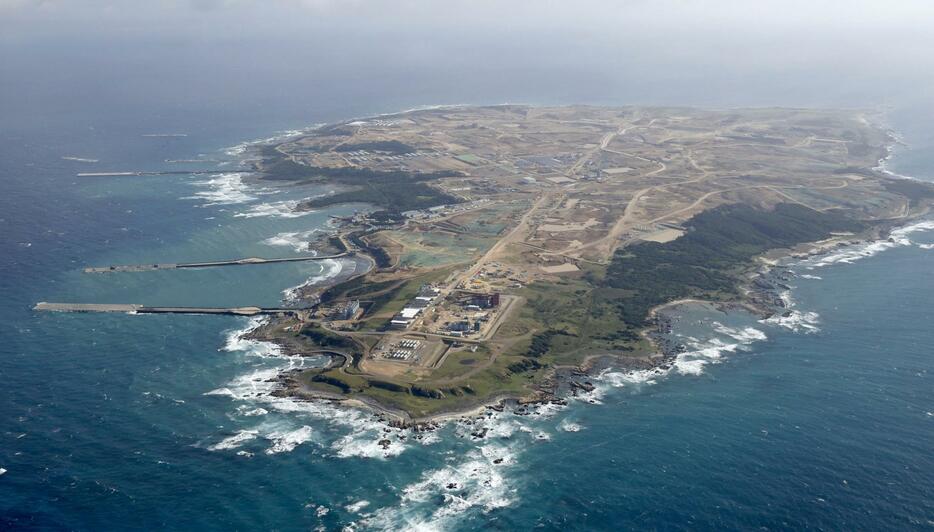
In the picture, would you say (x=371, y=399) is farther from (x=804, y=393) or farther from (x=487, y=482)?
(x=804, y=393)

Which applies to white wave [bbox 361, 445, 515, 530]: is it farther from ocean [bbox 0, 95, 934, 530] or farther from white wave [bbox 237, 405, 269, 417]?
white wave [bbox 237, 405, 269, 417]

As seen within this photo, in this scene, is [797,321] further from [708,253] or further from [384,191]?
[384,191]

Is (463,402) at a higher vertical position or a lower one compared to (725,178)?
lower

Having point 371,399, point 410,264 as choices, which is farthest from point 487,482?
point 410,264

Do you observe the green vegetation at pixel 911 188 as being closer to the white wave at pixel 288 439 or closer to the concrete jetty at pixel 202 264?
the concrete jetty at pixel 202 264

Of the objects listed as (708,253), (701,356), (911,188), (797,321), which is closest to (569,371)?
(701,356)

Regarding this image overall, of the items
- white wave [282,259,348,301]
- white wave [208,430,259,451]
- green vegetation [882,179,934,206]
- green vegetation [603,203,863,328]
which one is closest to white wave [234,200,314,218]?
white wave [282,259,348,301]

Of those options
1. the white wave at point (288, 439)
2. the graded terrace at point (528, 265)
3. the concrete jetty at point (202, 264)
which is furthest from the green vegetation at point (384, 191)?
the white wave at point (288, 439)
